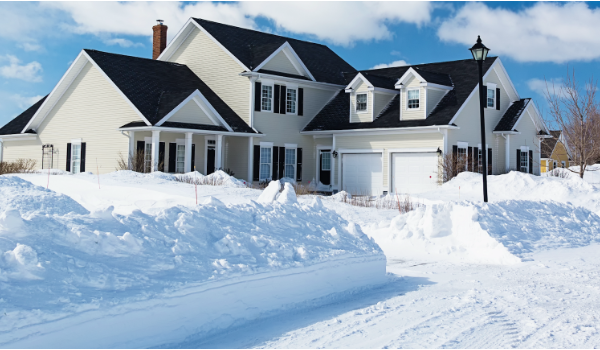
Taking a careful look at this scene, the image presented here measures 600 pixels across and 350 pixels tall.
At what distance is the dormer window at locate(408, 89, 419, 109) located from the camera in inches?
1156

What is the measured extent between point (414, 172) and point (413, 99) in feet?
11.6

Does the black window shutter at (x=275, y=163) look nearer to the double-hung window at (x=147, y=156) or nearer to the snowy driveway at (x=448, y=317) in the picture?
the double-hung window at (x=147, y=156)

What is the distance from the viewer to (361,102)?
31203 millimetres

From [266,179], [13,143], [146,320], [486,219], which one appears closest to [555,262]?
[486,219]

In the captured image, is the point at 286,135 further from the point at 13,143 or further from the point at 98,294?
the point at 98,294

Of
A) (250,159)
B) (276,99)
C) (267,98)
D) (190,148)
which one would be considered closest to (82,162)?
(190,148)

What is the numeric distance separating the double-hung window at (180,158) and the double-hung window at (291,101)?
20.1ft

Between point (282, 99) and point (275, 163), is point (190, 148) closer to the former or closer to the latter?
point (275, 163)

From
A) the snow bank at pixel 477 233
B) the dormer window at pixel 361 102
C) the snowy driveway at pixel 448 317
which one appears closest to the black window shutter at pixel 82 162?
the dormer window at pixel 361 102

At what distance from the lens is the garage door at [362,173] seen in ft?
98.6

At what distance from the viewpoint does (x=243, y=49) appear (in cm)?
3189

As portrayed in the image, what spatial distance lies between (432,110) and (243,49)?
10.1 m

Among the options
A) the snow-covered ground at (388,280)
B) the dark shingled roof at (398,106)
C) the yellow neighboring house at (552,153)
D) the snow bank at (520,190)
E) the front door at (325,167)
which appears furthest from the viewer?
the yellow neighboring house at (552,153)

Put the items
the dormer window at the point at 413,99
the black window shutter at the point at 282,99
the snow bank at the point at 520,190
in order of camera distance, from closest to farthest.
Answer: the snow bank at the point at 520,190 → the dormer window at the point at 413,99 → the black window shutter at the point at 282,99
